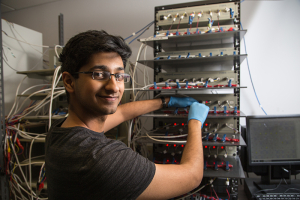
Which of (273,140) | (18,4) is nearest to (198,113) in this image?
(273,140)

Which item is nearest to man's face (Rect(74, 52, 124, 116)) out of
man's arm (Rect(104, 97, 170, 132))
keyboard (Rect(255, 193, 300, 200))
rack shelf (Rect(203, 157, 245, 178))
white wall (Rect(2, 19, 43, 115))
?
man's arm (Rect(104, 97, 170, 132))

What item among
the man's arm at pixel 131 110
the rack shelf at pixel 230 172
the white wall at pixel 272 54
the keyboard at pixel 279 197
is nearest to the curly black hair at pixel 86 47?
the man's arm at pixel 131 110

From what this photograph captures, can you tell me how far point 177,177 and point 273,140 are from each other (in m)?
0.90

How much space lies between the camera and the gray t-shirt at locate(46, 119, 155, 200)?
1.76 feet

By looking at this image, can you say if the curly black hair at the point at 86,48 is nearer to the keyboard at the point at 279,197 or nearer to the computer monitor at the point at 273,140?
the computer monitor at the point at 273,140

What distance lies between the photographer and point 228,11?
123 cm

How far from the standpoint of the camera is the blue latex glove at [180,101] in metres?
1.21

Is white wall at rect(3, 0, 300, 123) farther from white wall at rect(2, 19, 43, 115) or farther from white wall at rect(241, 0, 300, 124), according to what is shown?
white wall at rect(2, 19, 43, 115)

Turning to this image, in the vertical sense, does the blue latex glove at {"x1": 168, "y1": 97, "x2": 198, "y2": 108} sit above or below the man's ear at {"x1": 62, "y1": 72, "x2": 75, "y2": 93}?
below

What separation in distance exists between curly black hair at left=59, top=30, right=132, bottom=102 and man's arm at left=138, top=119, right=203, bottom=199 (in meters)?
0.51

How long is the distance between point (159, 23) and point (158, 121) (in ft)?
2.63

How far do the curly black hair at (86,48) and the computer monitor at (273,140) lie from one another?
1005 mm

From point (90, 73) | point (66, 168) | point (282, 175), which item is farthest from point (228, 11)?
point (66, 168)

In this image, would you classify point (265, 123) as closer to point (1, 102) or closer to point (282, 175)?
point (282, 175)
